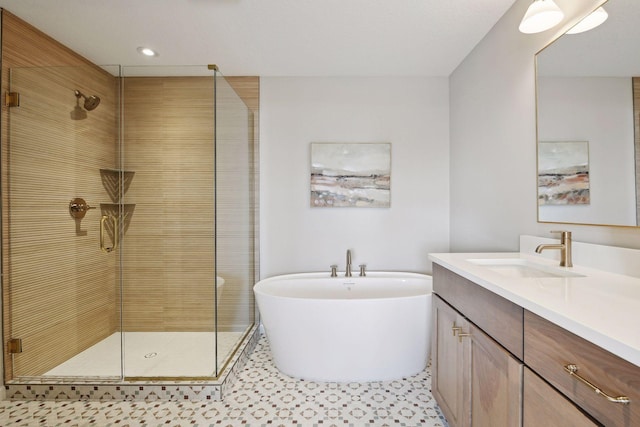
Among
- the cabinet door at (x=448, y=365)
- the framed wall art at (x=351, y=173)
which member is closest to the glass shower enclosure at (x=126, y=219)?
the framed wall art at (x=351, y=173)

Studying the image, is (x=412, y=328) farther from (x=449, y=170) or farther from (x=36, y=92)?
(x=36, y=92)

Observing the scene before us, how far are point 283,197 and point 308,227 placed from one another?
0.37m

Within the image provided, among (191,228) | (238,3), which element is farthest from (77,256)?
(238,3)

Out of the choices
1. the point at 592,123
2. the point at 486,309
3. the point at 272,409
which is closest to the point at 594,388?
the point at 486,309

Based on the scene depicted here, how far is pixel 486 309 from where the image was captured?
3.61 feet

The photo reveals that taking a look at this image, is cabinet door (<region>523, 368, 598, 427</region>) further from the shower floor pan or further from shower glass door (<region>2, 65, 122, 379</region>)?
shower glass door (<region>2, 65, 122, 379</region>)

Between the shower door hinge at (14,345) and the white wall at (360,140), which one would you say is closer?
the shower door hinge at (14,345)

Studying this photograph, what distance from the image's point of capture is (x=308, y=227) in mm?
2766

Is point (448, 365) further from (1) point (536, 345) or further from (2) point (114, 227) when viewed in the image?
(2) point (114, 227)

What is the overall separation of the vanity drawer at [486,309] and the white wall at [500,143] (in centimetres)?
62

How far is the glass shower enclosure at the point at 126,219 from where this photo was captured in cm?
198

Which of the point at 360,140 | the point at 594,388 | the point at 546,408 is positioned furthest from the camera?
the point at 360,140

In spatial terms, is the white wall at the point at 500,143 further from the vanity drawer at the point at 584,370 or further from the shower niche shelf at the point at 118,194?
the shower niche shelf at the point at 118,194

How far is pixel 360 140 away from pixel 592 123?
1.72 meters
